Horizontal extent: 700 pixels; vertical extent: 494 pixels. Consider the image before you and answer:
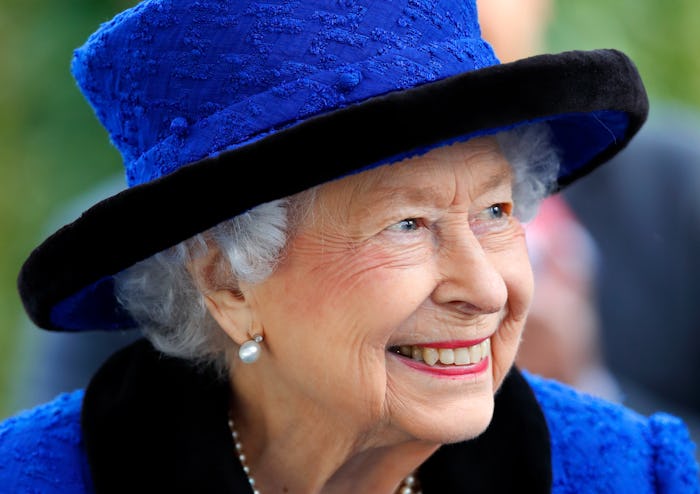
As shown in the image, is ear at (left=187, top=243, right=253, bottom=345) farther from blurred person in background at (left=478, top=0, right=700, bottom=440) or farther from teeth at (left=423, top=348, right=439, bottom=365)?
blurred person in background at (left=478, top=0, right=700, bottom=440)

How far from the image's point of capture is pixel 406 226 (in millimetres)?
2107

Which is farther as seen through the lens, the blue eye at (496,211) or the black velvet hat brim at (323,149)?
the blue eye at (496,211)

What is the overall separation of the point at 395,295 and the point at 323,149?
0.37 metres

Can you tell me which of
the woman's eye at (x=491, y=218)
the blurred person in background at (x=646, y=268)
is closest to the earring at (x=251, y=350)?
the woman's eye at (x=491, y=218)

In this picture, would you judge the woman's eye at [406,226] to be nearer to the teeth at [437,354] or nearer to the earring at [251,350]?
the teeth at [437,354]

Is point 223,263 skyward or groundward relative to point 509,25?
skyward

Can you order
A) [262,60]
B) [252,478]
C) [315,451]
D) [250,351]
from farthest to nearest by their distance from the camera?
[252,478] → [315,451] → [250,351] → [262,60]

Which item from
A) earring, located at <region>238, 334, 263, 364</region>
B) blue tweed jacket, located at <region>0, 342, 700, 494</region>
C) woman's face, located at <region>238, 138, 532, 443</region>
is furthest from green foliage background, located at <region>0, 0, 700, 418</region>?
earring, located at <region>238, 334, 263, 364</region>

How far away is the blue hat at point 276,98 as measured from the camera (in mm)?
1855

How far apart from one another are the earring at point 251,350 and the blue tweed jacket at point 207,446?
31 cm

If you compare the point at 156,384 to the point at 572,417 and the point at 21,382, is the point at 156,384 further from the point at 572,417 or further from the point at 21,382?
the point at 21,382

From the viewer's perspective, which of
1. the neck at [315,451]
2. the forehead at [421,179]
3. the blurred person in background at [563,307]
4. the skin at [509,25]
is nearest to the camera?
the forehead at [421,179]

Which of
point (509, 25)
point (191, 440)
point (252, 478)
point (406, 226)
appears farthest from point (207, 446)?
point (509, 25)

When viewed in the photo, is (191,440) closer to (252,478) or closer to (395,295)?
(252,478)
